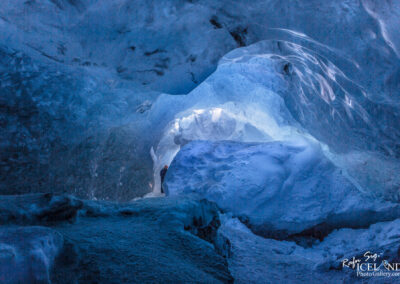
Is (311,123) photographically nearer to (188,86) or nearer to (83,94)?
(188,86)

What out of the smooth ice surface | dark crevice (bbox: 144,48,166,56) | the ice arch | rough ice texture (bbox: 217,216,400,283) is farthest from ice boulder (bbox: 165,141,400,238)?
dark crevice (bbox: 144,48,166,56)

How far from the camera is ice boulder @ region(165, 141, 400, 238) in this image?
426cm

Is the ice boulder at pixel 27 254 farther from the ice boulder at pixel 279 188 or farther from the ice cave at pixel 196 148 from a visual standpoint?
the ice boulder at pixel 279 188

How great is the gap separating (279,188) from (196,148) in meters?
1.66

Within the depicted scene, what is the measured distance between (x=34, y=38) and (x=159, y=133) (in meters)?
3.68

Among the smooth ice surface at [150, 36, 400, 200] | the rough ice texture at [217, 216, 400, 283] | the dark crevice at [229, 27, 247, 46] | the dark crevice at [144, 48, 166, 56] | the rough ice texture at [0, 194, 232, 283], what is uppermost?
the dark crevice at [229, 27, 247, 46]

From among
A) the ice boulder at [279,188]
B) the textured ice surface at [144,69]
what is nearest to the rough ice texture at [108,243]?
the textured ice surface at [144,69]

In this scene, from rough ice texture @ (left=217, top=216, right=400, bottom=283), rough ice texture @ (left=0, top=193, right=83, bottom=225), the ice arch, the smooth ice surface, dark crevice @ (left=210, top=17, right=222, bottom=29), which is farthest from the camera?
the ice arch

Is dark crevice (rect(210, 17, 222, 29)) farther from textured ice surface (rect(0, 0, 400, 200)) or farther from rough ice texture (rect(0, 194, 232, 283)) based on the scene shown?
rough ice texture (rect(0, 194, 232, 283))

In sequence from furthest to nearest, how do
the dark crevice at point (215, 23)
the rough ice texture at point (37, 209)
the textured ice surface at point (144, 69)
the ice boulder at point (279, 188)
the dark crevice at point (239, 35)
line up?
the ice boulder at point (279, 188) < the dark crevice at point (239, 35) < the dark crevice at point (215, 23) < the textured ice surface at point (144, 69) < the rough ice texture at point (37, 209)

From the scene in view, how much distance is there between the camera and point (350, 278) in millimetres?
2191

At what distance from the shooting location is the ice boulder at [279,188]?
426 cm

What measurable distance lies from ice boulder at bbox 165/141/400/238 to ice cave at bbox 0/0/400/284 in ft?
0.07

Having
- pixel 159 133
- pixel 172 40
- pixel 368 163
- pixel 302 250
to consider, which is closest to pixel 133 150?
pixel 159 133
